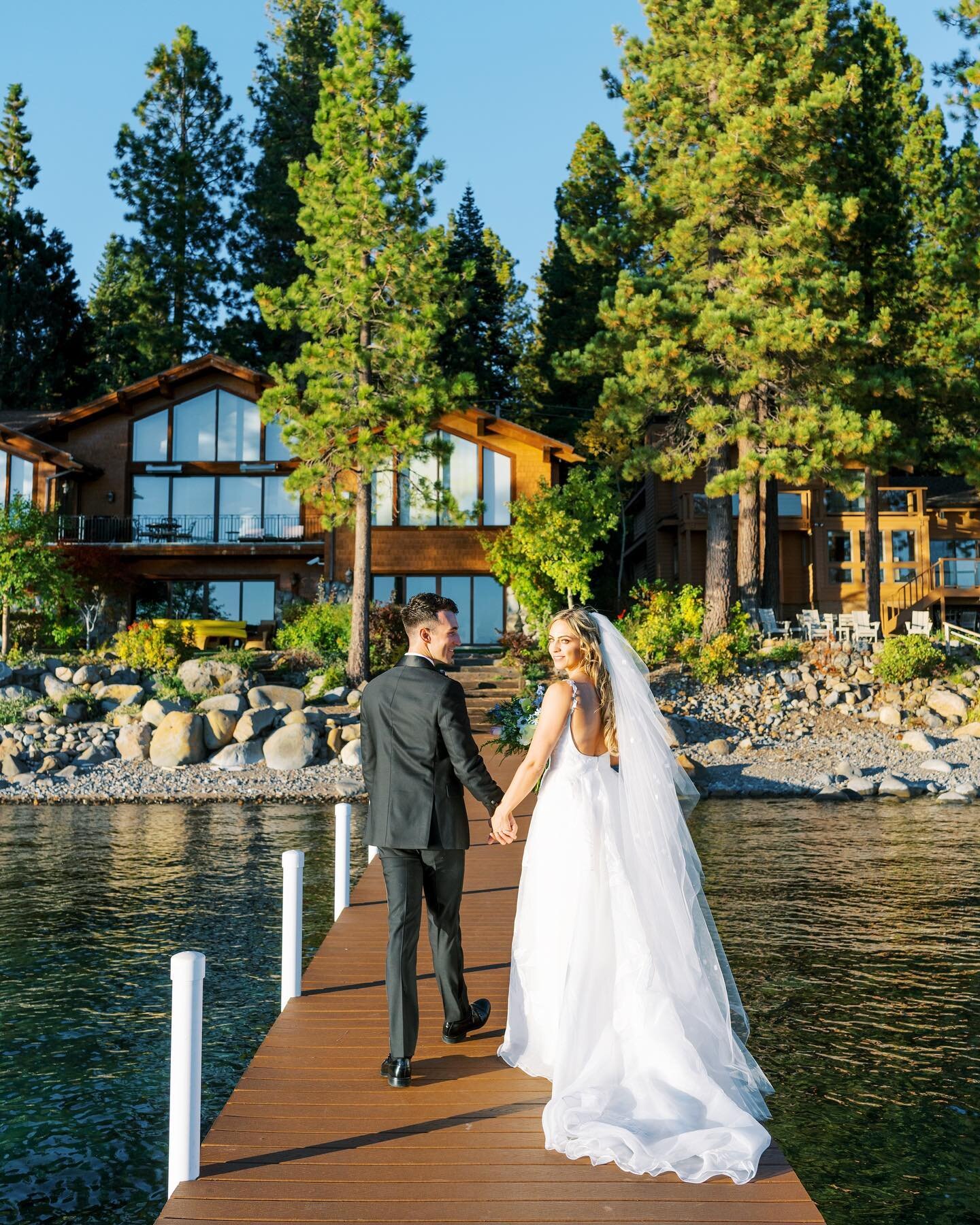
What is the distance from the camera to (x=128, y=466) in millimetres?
33562

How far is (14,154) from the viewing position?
4812 cm

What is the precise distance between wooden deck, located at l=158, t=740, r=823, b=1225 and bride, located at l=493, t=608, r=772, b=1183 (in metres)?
0.15

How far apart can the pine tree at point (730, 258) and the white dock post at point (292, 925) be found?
1963 centimetres

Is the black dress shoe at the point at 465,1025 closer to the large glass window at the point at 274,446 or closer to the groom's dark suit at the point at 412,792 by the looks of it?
the groom's dark suit at the point at 412,792

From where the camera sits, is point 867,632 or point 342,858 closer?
point 342,858

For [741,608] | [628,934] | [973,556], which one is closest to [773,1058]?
[628,934]

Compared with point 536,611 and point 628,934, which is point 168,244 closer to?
point 536,611

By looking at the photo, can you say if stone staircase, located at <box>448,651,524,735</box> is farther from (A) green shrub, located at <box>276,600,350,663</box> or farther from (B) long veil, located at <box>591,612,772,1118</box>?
(B) long veil, located at <box>591,612,772,1118</box>

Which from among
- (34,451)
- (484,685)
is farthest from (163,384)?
(484,685)

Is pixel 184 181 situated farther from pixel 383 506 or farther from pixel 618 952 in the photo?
pixel 618 952

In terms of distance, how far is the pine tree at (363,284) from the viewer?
2506 cm

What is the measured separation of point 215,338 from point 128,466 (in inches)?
569

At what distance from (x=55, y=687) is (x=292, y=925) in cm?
1768

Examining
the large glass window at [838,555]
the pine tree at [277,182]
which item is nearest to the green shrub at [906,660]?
the large glass window at [838,555]
